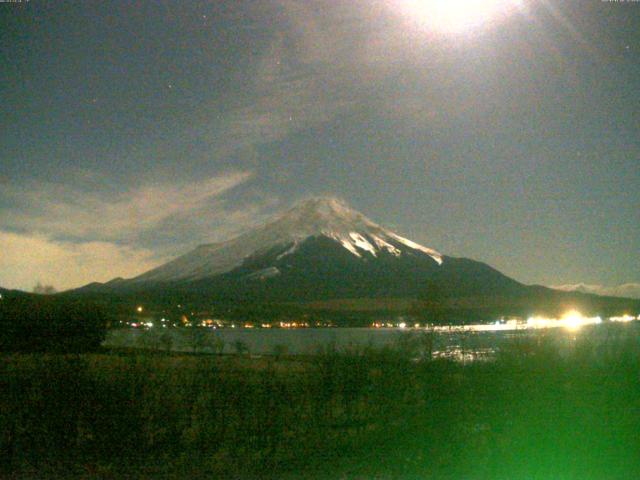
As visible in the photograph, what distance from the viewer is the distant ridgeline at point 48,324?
93.2 feet

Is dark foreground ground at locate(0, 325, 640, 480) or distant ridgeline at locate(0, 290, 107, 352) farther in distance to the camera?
distant ridgeline at locate(0, 290, 107, 352)

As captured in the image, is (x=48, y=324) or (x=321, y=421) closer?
(x=321, y=421)

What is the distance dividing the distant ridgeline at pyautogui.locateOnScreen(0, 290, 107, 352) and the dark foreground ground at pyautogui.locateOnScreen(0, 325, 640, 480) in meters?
15.1

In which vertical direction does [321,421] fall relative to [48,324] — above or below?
below

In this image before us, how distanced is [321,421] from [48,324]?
20658mm

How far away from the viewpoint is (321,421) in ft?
39.0

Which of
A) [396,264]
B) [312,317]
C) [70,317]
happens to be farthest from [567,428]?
[396,264]

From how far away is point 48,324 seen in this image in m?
29.3

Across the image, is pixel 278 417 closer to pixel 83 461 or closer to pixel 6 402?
pixel 83 461

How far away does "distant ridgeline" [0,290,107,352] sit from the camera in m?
28.4

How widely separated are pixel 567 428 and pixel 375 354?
4.46 m

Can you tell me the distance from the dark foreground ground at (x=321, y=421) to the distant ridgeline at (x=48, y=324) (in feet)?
49.7

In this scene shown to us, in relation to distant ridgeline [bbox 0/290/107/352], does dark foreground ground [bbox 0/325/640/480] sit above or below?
below

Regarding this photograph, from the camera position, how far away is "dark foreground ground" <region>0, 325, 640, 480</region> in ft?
30.5
